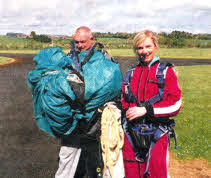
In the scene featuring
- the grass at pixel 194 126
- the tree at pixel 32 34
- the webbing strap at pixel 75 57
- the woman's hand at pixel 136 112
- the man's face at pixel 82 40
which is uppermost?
the tree at pixel 32 34

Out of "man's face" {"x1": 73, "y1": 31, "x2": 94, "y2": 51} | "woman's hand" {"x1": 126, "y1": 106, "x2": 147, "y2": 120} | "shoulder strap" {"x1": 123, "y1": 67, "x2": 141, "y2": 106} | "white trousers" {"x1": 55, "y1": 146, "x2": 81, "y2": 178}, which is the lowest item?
"white trousers" {"x1": 55, "y1": 146, "x2": 81, "y2": 178}

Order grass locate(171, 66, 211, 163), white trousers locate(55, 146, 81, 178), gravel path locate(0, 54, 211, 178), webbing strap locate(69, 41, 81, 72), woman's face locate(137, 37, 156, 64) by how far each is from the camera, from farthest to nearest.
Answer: grass locate(171, 66, 211, 163) < gravel path locate(0, 54, 211, 178) < white trousers locate(55, 146, 81, 178) < webbing strap locate(69, 41, 81, 72) < woman's face locate(137, 37, 156, 64)

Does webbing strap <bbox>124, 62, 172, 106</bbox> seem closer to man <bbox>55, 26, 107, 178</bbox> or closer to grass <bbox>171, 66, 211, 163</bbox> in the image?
man <bbox>55, 26, 107, 178</bbox>

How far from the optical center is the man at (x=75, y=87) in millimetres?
2365

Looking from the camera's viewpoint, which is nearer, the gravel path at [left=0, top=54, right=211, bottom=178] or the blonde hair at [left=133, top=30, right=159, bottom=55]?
the blonde hair at [left=133, top=30, right=159, bottom=55]

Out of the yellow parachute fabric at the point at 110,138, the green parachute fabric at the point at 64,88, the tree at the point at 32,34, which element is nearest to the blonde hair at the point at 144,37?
the green parachute fabric at the point at 64,88

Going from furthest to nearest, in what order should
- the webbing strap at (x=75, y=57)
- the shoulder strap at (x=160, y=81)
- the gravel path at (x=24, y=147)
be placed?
the gravel path at (x=24, y=147) < the webbing strap at (x=75, y=57) < the shoulder strap at (x=160, y=81)

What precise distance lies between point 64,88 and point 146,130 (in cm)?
88

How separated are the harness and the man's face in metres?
0.71

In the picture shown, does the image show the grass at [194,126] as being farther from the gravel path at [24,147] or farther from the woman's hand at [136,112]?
the woman's hand at [136,112]

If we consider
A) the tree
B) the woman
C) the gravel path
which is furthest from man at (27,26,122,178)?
the tree

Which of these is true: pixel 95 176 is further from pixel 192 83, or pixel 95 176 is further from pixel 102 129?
pixel 192 83

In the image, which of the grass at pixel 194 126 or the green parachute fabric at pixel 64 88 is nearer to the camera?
the green parachute fabric at pixel 64 88

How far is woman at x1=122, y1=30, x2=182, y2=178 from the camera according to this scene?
7.64 feet
